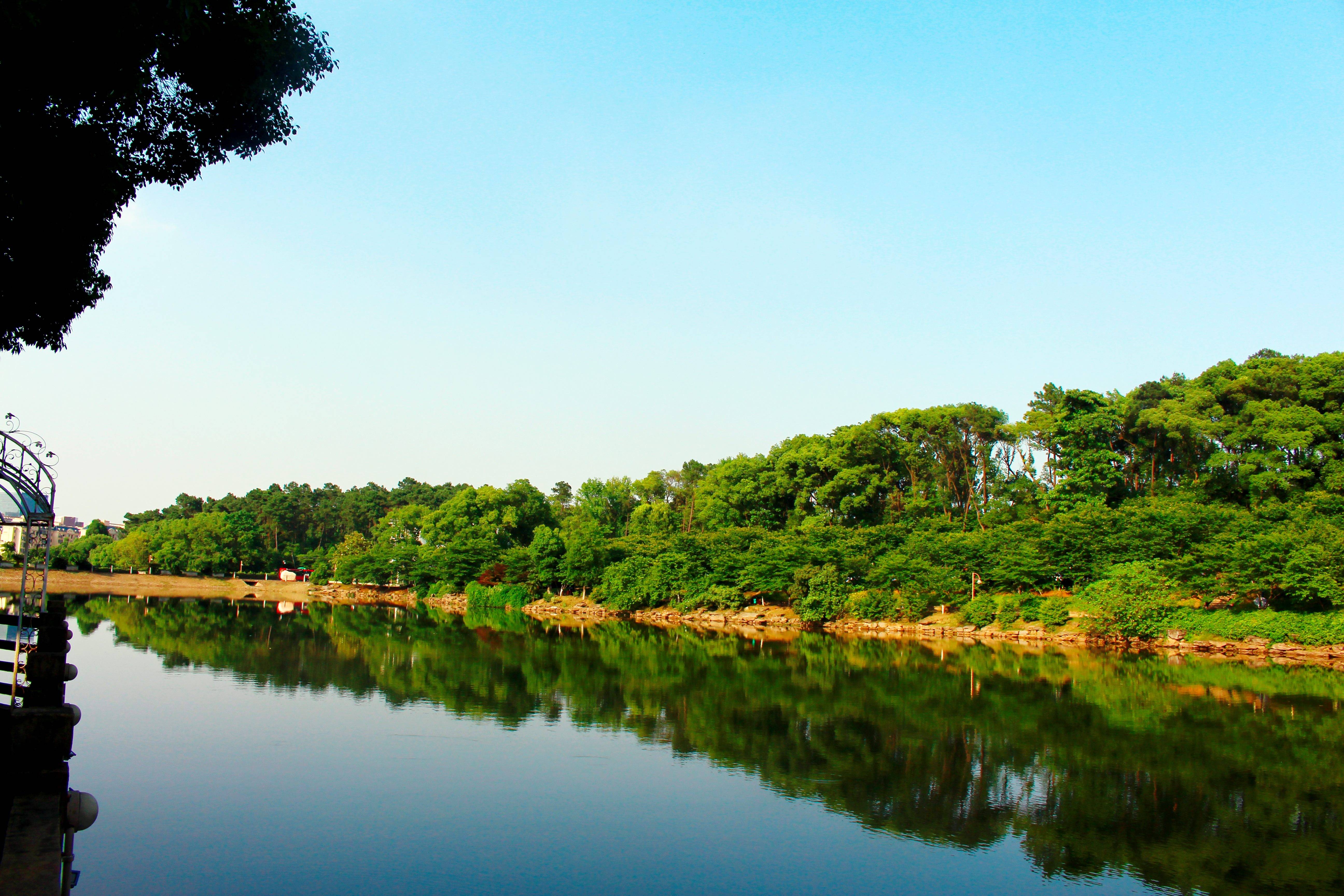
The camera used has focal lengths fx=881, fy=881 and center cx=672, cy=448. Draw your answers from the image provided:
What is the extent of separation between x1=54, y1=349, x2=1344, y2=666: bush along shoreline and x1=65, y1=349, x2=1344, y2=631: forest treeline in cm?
12

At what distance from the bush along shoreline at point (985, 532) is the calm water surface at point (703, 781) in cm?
740

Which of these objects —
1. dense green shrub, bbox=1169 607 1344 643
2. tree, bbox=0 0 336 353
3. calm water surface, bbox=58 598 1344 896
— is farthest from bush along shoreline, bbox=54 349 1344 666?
tree, bbox=0 0 336 353

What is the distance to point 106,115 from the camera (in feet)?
27.3

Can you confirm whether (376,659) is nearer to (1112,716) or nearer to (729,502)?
(1112,716)

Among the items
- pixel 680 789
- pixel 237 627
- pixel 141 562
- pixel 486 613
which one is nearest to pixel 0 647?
pixel 680 789

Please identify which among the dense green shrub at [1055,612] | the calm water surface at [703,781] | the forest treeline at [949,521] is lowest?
the calm water surface at [703,781]

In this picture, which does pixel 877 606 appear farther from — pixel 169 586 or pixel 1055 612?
pixel 169 586

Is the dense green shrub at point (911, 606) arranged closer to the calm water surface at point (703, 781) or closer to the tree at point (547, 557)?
the calm water surface at point (703, 781)

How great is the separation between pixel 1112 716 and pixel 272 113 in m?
17.2

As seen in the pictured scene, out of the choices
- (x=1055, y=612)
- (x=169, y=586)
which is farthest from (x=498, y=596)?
(x=1055, y=612)

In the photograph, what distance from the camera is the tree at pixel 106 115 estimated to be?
7.24m

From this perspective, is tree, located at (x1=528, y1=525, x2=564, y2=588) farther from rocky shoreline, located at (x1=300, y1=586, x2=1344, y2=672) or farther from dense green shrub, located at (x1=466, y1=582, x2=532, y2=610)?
rocky shoreline, located at (x1=300, y1=586, x2=1344, y2=672)

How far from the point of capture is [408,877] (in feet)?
27.4

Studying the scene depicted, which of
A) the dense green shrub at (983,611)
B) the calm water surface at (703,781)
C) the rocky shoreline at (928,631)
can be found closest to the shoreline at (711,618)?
the rocky shoreline at (928,631)
